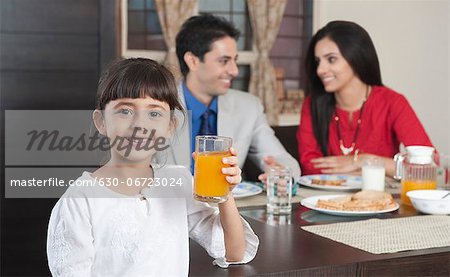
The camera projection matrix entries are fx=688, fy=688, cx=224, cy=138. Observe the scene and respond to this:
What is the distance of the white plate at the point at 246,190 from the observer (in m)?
2.19

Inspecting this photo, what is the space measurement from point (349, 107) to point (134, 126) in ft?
6.44

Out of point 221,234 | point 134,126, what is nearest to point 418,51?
point 221,234

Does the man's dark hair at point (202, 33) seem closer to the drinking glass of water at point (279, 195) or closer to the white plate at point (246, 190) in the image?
the white plate at point (246, 190)

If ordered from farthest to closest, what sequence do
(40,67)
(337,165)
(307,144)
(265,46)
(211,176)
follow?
(265,46), (40,67), (307,144), (337,165), (211,176)

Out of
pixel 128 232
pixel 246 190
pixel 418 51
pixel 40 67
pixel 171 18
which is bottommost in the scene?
pixel 246 190

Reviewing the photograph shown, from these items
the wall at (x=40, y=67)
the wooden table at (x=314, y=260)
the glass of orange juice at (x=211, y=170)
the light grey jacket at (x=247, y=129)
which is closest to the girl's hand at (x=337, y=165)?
the light grey jacket at (x=247, y=129)

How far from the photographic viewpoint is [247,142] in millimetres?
2926

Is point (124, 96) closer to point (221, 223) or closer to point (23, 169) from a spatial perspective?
point (221, 223)

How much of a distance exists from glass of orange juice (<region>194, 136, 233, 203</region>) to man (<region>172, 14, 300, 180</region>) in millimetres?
1508

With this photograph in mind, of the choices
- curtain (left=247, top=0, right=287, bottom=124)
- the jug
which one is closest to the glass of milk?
the jug

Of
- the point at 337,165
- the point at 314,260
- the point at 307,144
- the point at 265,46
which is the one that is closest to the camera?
the point at 314,260

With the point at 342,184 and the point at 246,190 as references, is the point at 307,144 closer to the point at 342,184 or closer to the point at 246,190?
the point at 342,184

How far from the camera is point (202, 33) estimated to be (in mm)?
2980

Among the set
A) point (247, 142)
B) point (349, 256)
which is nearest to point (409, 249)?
point (349, 256)
